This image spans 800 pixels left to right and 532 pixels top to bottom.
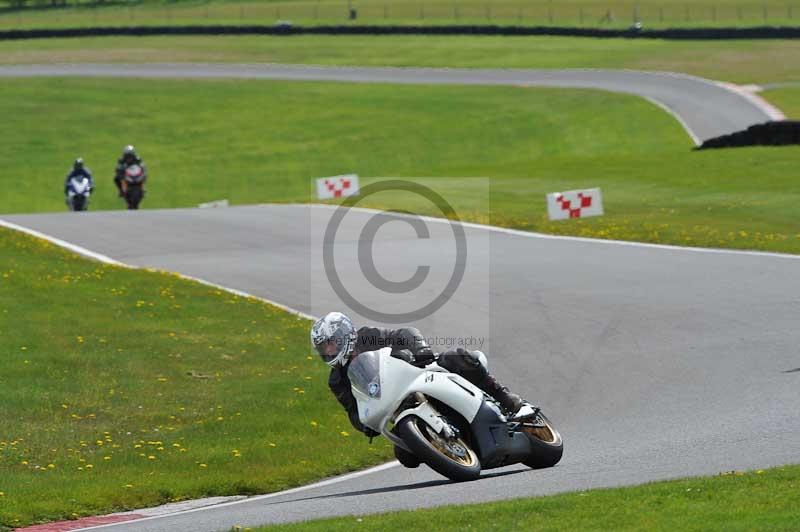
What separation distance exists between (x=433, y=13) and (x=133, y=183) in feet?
199

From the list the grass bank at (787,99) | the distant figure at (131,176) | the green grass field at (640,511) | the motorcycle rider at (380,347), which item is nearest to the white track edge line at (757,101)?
the grass bank at (787,99)

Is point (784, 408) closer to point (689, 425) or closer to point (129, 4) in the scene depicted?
point (689, 425)

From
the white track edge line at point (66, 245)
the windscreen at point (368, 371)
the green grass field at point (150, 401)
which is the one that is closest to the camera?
the windscreen at point (368, 371)

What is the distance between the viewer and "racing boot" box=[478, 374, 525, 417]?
36.4ft

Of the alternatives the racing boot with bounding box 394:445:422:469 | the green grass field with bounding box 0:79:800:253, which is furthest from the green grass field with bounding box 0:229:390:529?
the green grass field with bounding box 0:79:800:253

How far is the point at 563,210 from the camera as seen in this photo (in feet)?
94.3

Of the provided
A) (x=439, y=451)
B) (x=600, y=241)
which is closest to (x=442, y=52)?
(x=600, y=241)

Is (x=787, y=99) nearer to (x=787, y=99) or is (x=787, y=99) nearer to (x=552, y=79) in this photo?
(x=787, y=99)

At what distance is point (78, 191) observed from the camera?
1420 inches

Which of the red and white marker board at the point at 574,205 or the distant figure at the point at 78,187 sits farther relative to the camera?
the distant figure at the point at 78,187

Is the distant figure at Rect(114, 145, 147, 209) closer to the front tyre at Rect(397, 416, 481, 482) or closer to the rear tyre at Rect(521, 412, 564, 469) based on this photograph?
the rear tyre at Rect(521, 412, 564, 469)

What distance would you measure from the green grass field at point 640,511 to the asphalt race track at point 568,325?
2.03 ft

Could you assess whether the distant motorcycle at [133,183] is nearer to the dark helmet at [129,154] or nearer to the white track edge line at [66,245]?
the dark helmet at [129,154]

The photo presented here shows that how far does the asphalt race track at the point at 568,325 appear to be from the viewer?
35.3 ft
